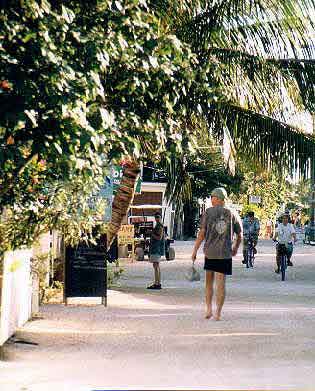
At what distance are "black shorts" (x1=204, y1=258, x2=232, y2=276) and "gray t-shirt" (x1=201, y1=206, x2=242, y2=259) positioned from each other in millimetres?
56

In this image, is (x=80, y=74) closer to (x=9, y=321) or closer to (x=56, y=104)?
(x=56, y=104)

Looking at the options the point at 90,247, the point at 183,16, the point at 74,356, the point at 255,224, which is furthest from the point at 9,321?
the point at 255,224

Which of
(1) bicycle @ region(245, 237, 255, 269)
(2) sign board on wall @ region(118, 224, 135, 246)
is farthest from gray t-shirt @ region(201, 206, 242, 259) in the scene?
(2) sign board on wall @ region(118, 224, 135, 246)

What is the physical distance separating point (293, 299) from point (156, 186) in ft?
144

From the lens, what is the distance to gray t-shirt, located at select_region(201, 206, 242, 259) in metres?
13.0

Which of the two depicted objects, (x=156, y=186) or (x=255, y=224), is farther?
(x=156, y=186)

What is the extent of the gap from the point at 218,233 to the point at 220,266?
0.41 metres

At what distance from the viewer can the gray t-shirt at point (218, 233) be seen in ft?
42.8

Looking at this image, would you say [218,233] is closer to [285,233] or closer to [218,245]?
[218,245]

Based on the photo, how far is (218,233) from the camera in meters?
13.0

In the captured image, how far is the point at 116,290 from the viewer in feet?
62.5

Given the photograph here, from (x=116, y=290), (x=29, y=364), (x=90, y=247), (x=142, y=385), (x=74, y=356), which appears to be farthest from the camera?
(x=116, y=290)

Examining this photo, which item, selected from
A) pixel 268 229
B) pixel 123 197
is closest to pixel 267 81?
pixel 123 197

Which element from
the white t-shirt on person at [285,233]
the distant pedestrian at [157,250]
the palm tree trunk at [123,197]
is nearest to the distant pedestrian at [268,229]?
the white t-shirt on person at [285,233]
